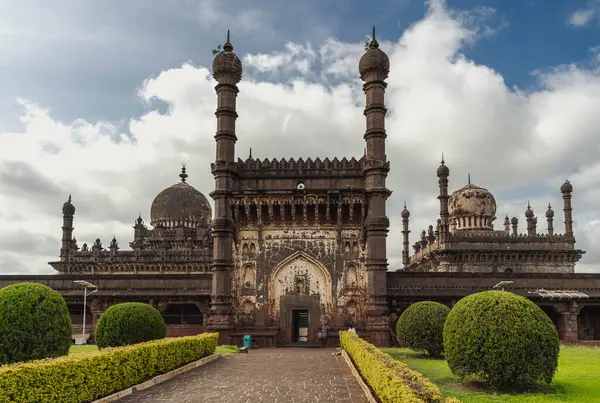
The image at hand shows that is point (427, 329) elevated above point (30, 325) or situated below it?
below

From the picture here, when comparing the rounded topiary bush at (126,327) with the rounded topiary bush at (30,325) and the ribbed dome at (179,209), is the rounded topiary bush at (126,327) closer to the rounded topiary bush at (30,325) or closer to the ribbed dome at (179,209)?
the rounded topiary bush at (30,325)

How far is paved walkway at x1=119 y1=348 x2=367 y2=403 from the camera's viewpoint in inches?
451

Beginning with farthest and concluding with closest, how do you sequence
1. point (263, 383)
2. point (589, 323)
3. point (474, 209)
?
point (474, 209), point (589, 323), point (263, 383)

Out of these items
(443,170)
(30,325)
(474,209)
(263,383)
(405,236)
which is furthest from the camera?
(405,236)

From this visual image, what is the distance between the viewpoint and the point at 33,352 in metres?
11.8

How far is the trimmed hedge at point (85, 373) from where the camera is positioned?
8.75 meters

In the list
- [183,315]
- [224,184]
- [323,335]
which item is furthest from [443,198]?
[183,315]

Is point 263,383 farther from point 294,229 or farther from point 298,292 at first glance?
point 294,229

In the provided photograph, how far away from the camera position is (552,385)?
11.9 m

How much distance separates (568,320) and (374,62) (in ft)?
47.3

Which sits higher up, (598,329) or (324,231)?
(324,231)

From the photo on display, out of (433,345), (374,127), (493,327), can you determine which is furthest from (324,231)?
(493,327)

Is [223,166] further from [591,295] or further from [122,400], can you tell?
[591,295]

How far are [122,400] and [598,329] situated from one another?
915 inches
